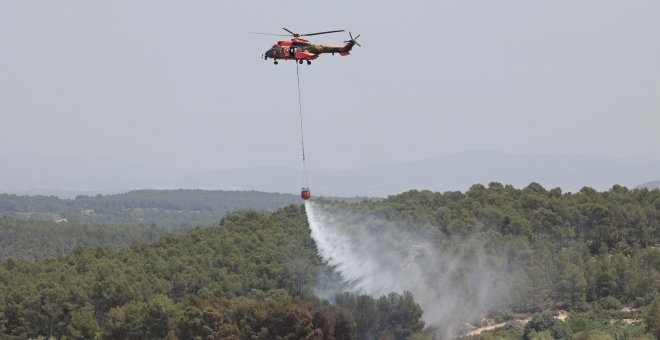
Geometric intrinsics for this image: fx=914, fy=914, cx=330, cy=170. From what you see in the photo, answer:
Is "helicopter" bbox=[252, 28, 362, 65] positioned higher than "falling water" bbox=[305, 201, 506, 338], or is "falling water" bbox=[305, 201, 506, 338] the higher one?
"helicopter" bbox=[252, 28, 362, 65]

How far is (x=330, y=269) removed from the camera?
89562mm

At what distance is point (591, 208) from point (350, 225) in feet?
95.2

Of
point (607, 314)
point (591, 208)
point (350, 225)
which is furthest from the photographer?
point (591, 208)

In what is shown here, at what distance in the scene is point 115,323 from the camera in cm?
7750

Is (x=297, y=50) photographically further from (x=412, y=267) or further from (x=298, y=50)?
(x=412, y=267)

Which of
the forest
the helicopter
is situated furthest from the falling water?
the helicopter

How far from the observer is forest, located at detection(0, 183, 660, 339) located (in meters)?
72.8

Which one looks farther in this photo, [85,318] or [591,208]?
[591,208]

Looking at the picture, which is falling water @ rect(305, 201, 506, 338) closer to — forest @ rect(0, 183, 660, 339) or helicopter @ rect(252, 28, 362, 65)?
forest @ rect(0, 183, 660, 339)

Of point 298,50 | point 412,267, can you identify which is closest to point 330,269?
point 412,267

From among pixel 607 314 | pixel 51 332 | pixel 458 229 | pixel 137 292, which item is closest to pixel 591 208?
pixel 458 229

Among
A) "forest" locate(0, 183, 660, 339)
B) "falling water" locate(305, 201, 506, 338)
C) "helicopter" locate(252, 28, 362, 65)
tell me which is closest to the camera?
"helicopter" locate(252, 28, 362, 65)

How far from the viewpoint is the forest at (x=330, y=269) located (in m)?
72.8

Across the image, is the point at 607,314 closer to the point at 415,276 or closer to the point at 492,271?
the point at 492,271
